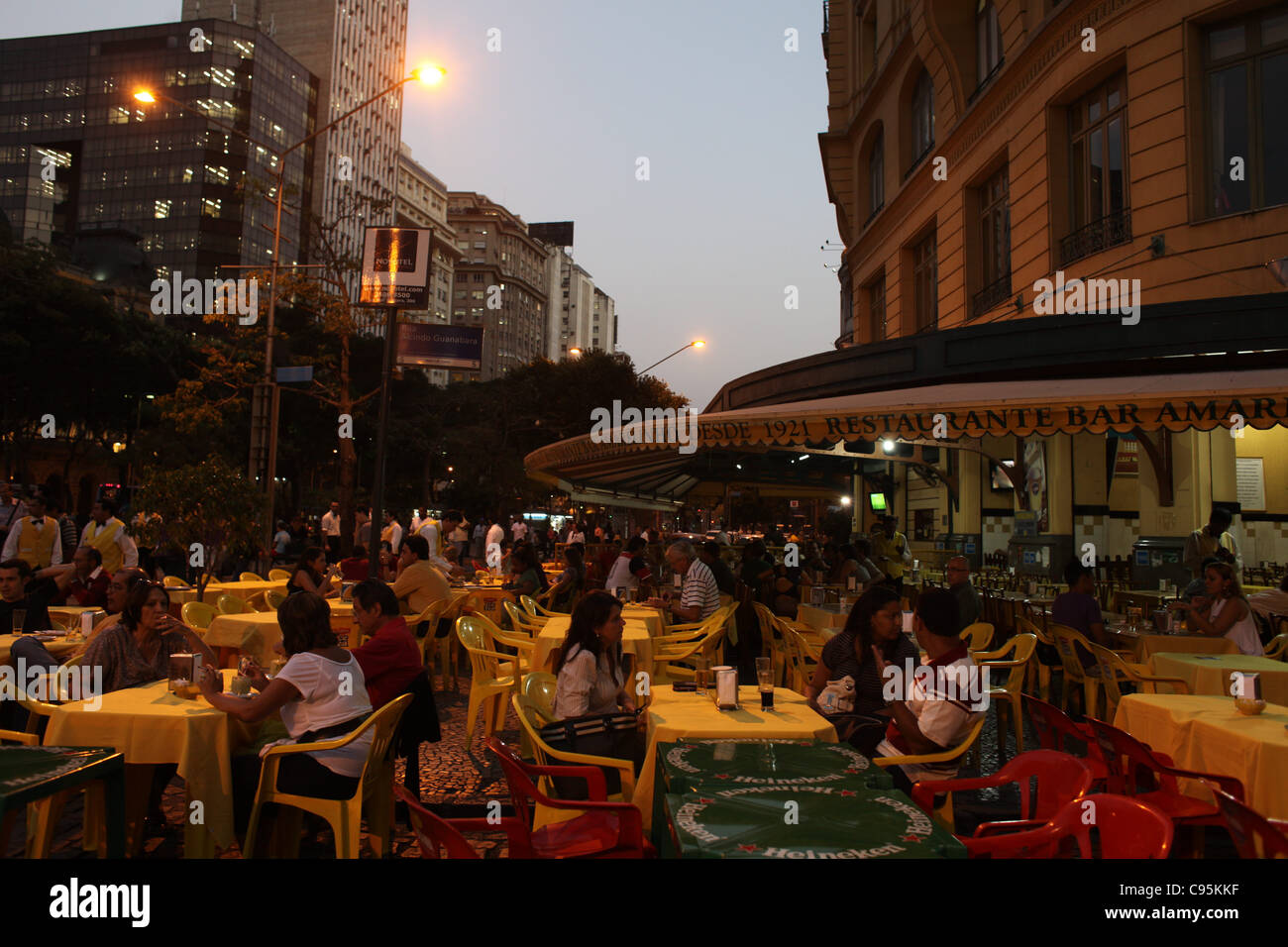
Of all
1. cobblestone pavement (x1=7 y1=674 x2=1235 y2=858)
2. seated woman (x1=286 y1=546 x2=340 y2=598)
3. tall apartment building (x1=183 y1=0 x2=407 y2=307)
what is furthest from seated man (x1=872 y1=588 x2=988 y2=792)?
tall apartment building (x1=183 y1=0 x2=407 y2=307)

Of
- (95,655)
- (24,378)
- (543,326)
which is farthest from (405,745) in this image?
(543,326)

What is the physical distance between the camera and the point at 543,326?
518ft

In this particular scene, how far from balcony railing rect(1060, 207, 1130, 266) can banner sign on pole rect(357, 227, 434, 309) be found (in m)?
10.4

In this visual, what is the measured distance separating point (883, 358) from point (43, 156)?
306 ft

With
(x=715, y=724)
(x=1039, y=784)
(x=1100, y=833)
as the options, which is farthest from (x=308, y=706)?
(x=1100, y=833)

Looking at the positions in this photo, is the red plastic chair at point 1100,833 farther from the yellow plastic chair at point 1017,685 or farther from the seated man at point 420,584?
the seated man at point 420,584

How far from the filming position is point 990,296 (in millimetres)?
17547

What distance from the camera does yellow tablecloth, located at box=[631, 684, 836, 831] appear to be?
411 cm

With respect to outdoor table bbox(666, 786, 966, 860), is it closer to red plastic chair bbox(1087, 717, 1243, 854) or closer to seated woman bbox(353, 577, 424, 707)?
red plastic chair bbox(1087, 717, 1243, 854)

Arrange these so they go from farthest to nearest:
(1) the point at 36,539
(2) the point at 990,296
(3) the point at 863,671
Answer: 1. (2) the point at 990,296
2. (1) the point at 36,539
3. (3) the point at 863,671

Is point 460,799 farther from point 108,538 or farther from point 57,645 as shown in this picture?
point 108,538

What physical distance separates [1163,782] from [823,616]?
208 inches
